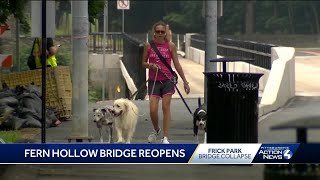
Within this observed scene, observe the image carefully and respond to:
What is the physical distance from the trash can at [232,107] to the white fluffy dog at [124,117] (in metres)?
1.25

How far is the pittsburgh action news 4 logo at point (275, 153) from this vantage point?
9.41 m

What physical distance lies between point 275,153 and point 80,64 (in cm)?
423

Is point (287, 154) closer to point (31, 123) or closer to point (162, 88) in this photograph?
point (162, 88)

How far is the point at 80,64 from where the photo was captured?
12.9 meters

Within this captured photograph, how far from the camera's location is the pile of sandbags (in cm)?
1476

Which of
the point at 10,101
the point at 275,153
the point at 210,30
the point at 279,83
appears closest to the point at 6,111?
the point at 10,101

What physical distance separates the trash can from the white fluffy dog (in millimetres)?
1247

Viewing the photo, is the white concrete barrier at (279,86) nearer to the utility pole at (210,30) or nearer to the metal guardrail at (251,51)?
the utility pole at (210,30)

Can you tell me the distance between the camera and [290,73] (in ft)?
71.0

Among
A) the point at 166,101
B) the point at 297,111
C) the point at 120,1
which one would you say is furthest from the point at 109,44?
the point at 166,101

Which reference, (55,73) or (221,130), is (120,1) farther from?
(221,130)

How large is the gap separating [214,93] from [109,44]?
3439cm

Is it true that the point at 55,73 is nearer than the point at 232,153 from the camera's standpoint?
No

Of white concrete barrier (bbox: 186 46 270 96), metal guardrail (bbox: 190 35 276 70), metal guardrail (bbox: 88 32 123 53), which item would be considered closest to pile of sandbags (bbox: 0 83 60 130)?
white concrete barrier (bbox: 186 46 270 96)
